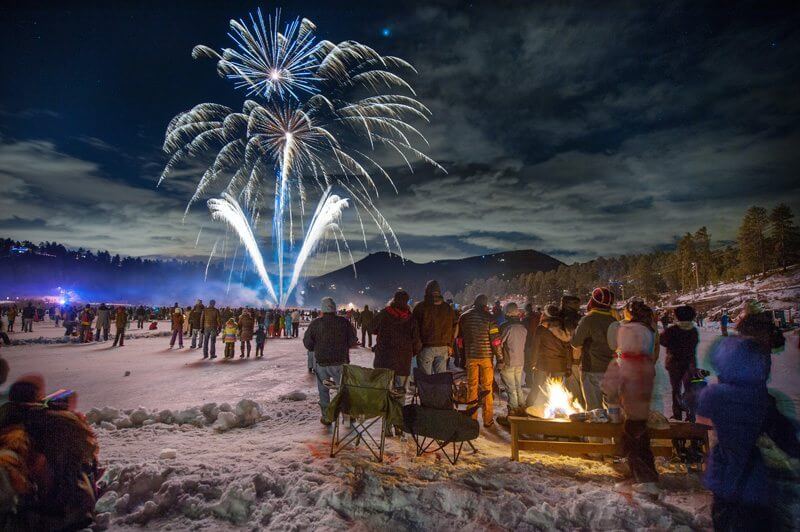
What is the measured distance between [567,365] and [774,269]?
9911cm

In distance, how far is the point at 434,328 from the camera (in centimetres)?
699

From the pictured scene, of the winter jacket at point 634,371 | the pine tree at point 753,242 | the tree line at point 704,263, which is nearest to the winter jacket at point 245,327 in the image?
the winter jacket at point 634,371

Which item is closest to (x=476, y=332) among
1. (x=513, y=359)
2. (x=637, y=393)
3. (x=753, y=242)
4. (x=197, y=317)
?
(x=513, y=359)

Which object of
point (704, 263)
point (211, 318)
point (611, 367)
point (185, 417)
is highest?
point (704, 263)

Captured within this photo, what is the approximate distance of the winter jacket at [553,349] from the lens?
667cm

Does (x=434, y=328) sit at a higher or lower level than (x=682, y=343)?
higher

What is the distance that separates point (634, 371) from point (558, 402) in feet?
6.05

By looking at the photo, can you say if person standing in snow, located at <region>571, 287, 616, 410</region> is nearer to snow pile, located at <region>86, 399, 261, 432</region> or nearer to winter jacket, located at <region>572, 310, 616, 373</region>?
winter jacket, located at <region>572, 310, 616, 373</region>

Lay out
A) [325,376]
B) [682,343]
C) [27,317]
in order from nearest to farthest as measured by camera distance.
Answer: [682,343], [325,376], [27,317]

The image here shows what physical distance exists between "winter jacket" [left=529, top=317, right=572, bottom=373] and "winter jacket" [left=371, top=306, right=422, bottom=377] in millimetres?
2123

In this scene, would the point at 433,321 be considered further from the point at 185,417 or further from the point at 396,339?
the point at 185,417

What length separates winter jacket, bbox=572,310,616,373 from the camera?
581 centimetres

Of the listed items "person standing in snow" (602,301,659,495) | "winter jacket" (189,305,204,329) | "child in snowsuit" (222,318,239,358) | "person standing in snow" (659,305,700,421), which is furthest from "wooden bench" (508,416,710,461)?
"winter jacket" (189,305,204,329)

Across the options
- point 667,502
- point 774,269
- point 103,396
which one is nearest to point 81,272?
point 103,396
